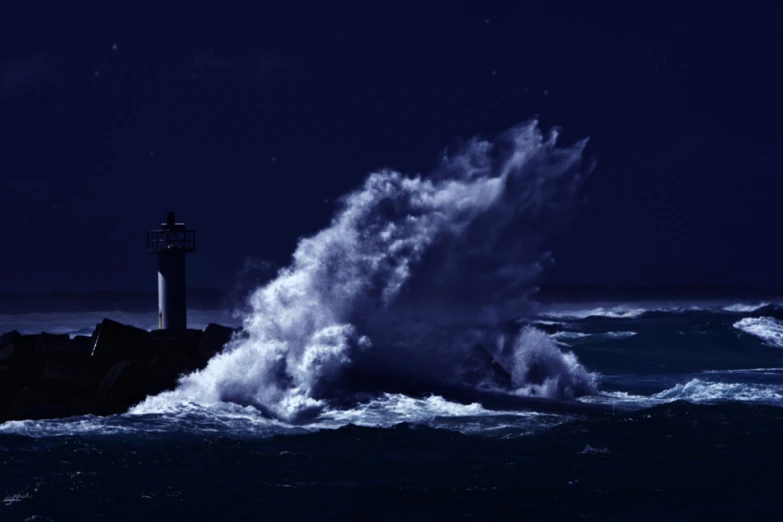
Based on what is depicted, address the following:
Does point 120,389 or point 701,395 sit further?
point 701,395

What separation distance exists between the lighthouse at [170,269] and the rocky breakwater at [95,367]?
153cm

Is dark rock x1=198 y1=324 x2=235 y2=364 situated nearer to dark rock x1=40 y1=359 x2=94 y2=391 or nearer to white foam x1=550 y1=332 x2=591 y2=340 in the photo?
dark rock x1=40 y1=359 x2=94 y2=391

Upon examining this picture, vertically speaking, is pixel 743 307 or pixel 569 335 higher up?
pixel 743 307

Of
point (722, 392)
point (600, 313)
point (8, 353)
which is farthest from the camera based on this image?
point (600, 313)

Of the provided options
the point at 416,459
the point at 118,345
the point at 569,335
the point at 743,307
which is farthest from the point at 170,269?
the point at 743,307

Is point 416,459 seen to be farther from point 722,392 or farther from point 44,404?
point 722,392

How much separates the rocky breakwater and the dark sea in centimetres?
54

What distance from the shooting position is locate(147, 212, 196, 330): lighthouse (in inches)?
1038

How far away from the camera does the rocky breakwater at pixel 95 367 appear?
20.1 meters

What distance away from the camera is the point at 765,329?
154 ft

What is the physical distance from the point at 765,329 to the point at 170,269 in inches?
1263

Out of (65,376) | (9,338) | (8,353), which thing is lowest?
(65,376)

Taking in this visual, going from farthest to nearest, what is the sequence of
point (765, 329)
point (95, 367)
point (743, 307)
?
point (743, 307) → point (765, 329) → point (95, 367)

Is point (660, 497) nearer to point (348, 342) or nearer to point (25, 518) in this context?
point (25, 518)
